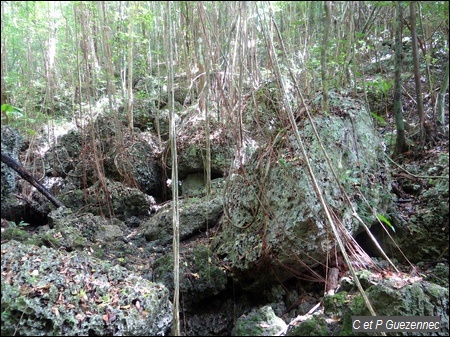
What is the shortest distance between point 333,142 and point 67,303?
95.5 inches

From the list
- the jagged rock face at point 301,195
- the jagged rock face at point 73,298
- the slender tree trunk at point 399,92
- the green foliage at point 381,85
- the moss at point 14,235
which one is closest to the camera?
the jagged rock face at point 73,298

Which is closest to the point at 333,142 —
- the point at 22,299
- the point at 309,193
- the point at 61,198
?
the point at 309,193

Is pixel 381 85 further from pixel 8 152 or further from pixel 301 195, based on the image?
pixel 8 152

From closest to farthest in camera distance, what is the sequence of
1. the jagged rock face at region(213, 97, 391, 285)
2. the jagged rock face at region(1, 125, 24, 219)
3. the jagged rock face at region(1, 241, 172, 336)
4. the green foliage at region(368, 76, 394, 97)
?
the jagged rock face at region(1, 241, 172, 336)
the jagged rock face at region(1, 125, 24, 219)
the jagged rock face at region(213, 97, 391, 285)
the green foliage at region(368, 76, 394, 97)

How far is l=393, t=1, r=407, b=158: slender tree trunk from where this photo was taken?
10.3ft

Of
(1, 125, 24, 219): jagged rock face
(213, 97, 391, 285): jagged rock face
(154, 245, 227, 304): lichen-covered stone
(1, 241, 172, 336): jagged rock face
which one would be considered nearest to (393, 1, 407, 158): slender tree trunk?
(213, 97, 391, 285): jagged rock face

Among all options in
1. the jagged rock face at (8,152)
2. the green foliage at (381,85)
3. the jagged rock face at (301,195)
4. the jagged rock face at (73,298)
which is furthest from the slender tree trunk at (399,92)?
the jagged rock face at (8,152)

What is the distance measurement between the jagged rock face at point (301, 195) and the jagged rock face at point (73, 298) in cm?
96

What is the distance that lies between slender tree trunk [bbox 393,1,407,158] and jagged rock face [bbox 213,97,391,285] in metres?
0.25

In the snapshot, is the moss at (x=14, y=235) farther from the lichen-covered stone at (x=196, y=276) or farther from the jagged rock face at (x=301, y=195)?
the jagged rock face at (x=301, y=195)

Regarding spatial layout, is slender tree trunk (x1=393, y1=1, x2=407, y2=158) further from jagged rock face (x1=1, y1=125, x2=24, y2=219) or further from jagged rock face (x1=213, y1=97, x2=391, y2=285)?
jagged rock face (x1=1, y1=125, x2=24, y2=219)

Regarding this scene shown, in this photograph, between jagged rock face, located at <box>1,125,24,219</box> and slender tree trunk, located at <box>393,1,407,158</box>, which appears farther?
slender tree trunk, located at <box>393,1,407,158</box>

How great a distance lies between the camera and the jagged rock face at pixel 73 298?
204 cm

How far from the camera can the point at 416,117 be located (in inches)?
149
